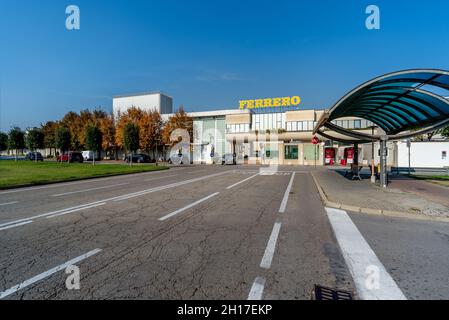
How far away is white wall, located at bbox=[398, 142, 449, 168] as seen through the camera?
28.2 m

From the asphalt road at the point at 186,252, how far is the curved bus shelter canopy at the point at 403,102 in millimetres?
6476

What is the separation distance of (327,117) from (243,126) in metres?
35.3

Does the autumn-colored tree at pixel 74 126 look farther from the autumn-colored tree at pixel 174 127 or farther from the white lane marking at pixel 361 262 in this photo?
the white lane marking at pixel 361 262

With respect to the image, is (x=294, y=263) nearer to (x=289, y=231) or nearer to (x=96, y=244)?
(x=289, y=231)

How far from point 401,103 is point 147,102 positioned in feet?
194

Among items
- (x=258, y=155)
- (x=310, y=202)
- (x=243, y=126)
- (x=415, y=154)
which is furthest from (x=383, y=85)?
(x=243, y=126)

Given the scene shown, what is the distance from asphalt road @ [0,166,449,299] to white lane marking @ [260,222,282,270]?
0.7 inches

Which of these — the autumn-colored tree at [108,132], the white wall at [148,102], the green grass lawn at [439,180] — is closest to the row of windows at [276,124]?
the white wall at [148,102]

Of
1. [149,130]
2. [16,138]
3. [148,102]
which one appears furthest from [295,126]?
[16,138]

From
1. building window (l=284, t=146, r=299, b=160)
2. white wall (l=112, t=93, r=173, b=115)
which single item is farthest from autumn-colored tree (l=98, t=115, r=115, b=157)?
building window (l=284, t=146, r=299, b=160)

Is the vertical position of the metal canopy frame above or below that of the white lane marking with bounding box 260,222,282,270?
above

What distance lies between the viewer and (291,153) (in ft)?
129

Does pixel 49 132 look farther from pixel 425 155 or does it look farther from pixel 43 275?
pixel 425 155

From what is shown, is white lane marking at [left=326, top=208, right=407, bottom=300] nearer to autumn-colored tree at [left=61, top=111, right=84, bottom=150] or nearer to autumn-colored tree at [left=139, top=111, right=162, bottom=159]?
autumn-colored tree at [left=139, top=111, right=162, bottom=159]
